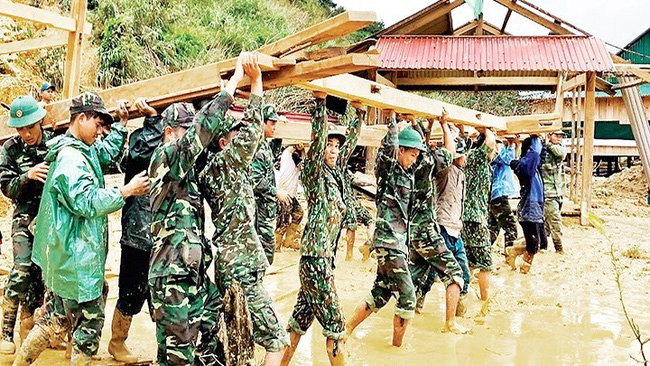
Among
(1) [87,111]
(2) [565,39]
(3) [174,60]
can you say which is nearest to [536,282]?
(1) [87,111]

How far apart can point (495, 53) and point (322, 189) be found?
1021 cm

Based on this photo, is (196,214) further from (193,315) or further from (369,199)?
(369,199)

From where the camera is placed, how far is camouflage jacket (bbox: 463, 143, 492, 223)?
6.92 m

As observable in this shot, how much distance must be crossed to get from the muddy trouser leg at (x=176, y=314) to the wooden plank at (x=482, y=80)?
1219cm

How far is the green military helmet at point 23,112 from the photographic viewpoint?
14.5 ft

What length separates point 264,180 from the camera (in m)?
6.45

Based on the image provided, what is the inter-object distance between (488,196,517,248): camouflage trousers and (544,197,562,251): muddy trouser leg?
1.03 metres

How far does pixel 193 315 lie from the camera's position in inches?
142

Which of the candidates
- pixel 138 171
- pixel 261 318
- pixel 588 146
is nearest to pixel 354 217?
pixel 138 171

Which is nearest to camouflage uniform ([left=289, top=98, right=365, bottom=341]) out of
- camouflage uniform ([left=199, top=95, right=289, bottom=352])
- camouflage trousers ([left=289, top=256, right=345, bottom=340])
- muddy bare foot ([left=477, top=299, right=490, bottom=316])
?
camouflage trousers ([left=289, top=256, right=345, bottom=340])

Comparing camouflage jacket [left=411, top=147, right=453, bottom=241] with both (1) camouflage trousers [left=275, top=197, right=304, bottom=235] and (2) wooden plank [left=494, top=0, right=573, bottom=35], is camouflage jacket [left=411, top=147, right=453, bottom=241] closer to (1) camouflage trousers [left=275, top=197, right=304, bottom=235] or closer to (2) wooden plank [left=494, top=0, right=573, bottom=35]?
(1) camouflage trousers [left=275, top=197, right=304, bottom=235]

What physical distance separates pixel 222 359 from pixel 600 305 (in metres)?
5.19

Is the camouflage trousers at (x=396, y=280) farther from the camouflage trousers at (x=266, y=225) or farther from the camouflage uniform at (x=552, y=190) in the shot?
the camouflage uniform at (x=552, y=190)

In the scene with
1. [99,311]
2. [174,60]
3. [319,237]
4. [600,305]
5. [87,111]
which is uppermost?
[174,60]
